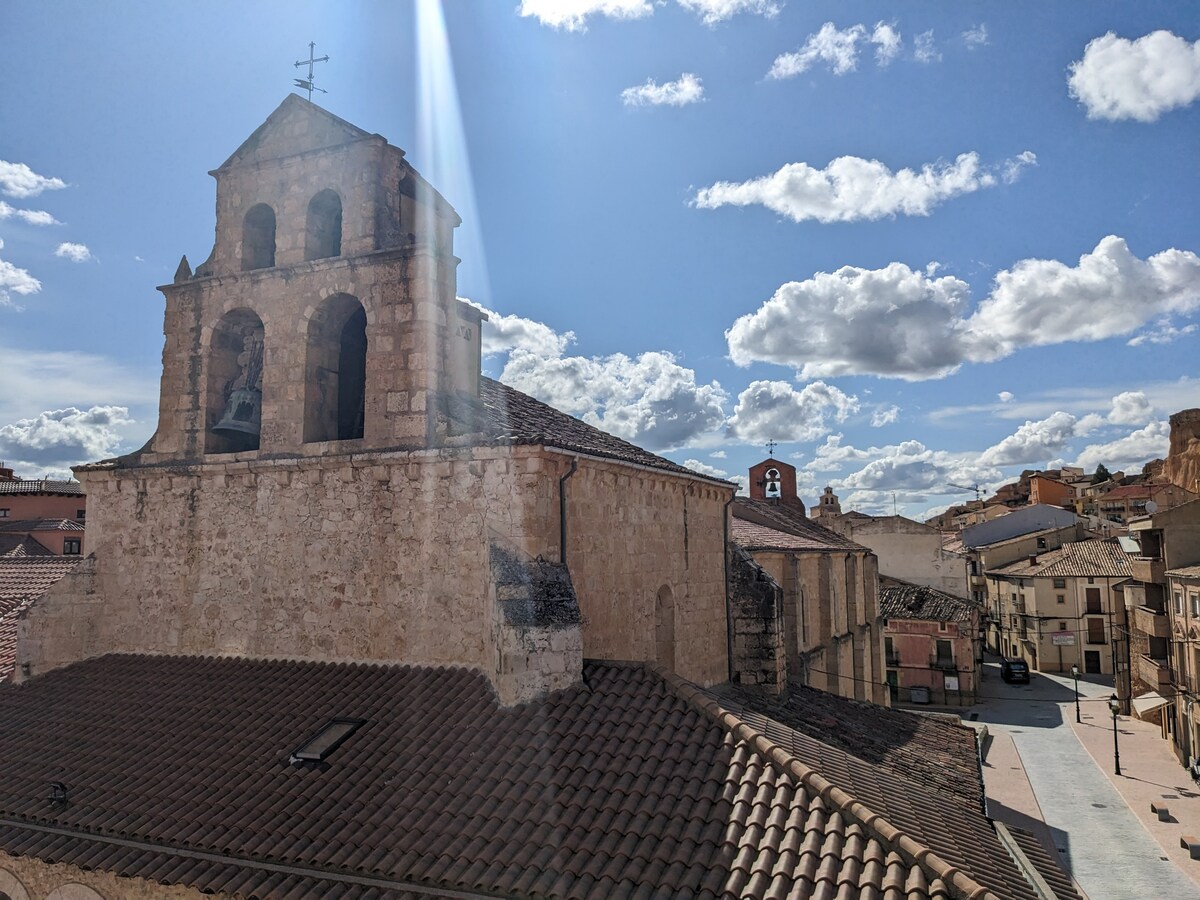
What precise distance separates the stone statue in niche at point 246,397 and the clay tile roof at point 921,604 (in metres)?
34.2

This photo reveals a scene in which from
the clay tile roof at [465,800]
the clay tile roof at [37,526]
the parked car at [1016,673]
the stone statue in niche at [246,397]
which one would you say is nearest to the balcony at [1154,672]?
the parked car at [1016,673]

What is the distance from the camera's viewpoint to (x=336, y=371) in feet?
37.6

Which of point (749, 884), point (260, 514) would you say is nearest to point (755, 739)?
point (749, 884)

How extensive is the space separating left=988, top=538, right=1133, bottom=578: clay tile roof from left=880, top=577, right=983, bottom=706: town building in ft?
27.1

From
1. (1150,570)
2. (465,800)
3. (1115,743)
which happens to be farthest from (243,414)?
(1150,570)

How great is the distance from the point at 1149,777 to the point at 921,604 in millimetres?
15116

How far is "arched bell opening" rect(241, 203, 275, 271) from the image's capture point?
457 inches

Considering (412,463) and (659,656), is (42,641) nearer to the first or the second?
(412,463)

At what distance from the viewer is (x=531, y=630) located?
839 cm

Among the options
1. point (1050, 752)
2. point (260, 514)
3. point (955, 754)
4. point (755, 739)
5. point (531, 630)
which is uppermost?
point (260, 514)

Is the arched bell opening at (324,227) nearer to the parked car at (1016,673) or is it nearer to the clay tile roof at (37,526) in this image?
the clay tile roof at (37,526)

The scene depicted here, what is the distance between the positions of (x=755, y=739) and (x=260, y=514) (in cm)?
692

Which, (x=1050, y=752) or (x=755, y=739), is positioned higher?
(x=755, y=739)

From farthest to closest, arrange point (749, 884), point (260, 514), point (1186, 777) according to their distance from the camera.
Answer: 1. point (1186, 777)
2. point (260, 514)
3. point (749, 884)
